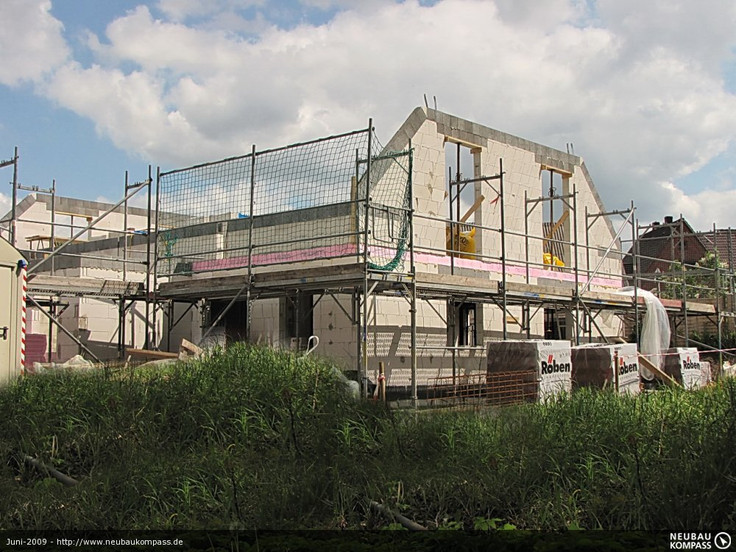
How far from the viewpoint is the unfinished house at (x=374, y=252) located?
12672mm

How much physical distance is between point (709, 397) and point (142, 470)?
17.9 ft

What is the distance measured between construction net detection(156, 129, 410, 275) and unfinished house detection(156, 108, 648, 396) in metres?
0.03

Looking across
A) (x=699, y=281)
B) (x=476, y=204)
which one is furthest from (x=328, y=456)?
(x=699, y=281)

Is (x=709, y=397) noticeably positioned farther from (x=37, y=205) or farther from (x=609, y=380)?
(x=37, y=205)

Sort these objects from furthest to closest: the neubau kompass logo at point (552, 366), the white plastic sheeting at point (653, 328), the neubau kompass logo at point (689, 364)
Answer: the white plastic sheeting at point (653, 328)
the neubau kompass logo at point (689, 364)
the neubau kompass logo at point (552, 366)

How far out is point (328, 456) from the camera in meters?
6.79

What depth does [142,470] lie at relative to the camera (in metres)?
6.23

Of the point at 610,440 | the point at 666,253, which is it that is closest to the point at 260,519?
the point at 610,440

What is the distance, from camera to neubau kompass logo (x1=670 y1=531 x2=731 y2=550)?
4250mm

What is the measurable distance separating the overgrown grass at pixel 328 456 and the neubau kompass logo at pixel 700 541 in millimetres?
166

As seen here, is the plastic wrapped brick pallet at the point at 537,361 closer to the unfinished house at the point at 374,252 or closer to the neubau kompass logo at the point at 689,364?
the unfinished house at the point at 374,252

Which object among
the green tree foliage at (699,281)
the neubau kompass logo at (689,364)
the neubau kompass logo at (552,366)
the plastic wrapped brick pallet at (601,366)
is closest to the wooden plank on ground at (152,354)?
the neubau kompass logo at (552,366)

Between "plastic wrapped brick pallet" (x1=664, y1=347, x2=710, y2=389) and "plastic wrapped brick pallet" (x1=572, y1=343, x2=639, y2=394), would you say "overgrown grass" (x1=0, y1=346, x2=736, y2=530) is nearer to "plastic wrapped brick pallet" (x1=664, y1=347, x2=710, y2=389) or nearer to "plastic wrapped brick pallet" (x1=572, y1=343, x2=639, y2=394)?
"plastic wrapped brick pallet" (x1=572, y1=343, x2=639, y2=394)

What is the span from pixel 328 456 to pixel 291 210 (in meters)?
7.23
